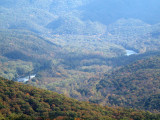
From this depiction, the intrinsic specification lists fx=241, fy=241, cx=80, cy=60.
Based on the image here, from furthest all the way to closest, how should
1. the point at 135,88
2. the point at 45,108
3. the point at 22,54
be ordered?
1. the point at 22,54
2. the point at 135,88
3. the point at 45,108

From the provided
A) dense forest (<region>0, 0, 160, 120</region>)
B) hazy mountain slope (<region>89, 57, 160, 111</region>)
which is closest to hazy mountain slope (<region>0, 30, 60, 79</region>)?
dense forest (<region>0, 0, 160, 120</region>)

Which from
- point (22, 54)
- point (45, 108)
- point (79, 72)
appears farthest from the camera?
point (22, 54)

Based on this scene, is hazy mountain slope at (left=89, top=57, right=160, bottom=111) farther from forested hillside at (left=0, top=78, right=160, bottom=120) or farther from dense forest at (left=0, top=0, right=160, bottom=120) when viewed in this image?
forested hillside at (left=0, top=78, right=160, bottom=120)

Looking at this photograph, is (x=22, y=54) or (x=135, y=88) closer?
(x=135, y=88)

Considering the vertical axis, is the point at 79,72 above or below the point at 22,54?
below

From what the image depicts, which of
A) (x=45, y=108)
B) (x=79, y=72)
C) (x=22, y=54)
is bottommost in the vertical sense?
(x=45, y=108)

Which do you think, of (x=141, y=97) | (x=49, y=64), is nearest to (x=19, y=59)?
(x=49, y=64)

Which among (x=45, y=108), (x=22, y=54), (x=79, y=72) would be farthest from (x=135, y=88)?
(x=22, y=54)

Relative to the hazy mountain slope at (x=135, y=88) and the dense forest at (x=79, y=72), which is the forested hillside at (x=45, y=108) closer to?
the dense forest at (x=79, y=72)

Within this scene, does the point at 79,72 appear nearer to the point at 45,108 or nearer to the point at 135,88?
the point at 135,88
